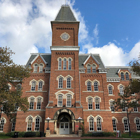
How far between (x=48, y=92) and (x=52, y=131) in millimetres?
8141

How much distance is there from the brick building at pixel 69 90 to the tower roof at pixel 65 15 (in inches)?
9.5

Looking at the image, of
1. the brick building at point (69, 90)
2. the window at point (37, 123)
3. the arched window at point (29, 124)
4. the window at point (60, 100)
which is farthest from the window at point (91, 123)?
the arched window at point (29, 124)

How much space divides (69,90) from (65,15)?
19.3 metres

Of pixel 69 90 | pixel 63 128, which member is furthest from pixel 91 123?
pixel 69 90

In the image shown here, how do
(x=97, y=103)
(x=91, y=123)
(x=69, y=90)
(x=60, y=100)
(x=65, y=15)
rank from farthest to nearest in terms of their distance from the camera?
(x=65, y=15), (x=97, y=103), (x=69, y=90), (x=91, y=123), (x=60, y=100)

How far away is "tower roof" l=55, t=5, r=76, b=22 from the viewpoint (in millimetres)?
36594

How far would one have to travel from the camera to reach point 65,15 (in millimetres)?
37750

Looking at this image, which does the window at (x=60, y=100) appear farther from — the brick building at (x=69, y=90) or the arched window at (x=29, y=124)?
the arched window at (x=29, y=124)

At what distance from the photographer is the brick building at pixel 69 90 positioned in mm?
28922

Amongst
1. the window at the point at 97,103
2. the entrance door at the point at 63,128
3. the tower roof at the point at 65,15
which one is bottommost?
the entrance door at the point at 63,128

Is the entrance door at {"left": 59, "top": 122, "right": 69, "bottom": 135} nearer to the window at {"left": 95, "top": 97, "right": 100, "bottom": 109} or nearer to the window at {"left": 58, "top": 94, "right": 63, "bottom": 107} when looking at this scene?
the window at {"left": 58, "top": 94, "right": 63, "bottom": 107}

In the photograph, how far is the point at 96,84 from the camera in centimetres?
3269

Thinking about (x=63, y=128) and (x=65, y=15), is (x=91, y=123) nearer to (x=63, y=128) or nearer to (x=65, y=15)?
(x=63, y=128)

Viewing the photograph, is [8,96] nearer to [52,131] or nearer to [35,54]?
[52,131]
